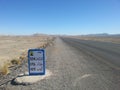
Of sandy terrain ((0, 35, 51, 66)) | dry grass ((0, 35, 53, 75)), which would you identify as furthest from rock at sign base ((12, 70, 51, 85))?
sandy terrain ((0, 35, 51, 66))

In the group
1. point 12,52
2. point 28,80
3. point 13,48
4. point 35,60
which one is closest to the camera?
point 28,80

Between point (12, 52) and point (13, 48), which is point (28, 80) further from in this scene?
point (13, 48)

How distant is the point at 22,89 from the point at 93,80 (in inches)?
127

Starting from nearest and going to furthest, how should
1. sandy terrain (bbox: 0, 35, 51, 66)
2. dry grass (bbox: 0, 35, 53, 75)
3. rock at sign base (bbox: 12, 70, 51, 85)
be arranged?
rock at sign base (bbox: 12, 70, 51, 85) → dry grass (bbox: 0, 35, 53, 75) → sandy terrain (bbox: 0, 35, 51, 66)

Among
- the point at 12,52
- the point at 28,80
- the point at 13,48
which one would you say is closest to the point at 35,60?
the point at 28,80

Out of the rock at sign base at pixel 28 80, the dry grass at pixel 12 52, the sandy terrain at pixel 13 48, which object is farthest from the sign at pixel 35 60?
the sandy terrain at pixel 13 48

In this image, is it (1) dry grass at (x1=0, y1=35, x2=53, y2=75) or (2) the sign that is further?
(1) dry grass at (x1=0, y1=35, x2=53, y2=75)

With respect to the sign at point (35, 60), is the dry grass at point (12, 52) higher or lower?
lower

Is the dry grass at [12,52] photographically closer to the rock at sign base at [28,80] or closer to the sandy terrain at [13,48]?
the sandy terrain at [13,48]

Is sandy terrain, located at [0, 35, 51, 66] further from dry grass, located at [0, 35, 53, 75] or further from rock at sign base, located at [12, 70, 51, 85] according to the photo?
rock at sign base, located at [12, 70, 51, 85]

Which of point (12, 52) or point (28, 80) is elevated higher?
point (28, 80)

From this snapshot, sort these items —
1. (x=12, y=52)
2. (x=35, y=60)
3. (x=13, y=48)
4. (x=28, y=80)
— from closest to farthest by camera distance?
(x=28, y=80) → (x=35, y=60) → (x=12, y=52) → (x=13, y=48)

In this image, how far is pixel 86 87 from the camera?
22.7 ft

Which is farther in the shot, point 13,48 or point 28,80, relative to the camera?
point 13,48
